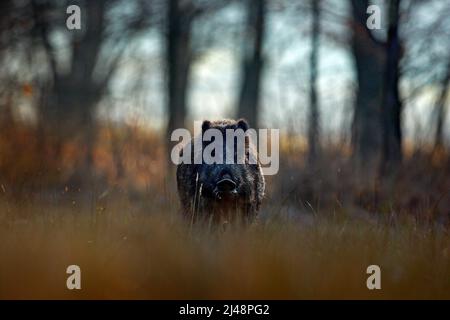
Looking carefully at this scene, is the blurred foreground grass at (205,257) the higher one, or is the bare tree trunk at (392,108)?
the bare tree trunk at (392,108)

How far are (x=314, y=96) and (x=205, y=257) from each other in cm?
935

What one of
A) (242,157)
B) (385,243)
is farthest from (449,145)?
(385,243)

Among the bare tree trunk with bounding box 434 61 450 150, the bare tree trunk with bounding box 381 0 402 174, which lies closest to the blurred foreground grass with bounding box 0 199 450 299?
the bare tree trunk with bounding box 381 0 402 174

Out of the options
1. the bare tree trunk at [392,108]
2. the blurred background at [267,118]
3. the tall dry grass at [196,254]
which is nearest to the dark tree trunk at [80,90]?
the blurred background at [267,118]

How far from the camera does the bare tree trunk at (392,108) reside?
1030 centimetres

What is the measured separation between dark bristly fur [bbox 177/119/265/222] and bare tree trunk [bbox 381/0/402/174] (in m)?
3.76

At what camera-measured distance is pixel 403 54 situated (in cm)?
1062

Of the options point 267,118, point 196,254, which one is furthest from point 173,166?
point 196,254

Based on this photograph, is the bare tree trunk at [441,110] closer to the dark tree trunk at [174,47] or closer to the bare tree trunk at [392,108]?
the bare tree trunk at [392,108]

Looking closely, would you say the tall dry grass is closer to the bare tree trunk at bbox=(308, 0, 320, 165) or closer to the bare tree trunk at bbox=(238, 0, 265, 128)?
the bare tree trunk at bbox=(308, 0, 320, 165)

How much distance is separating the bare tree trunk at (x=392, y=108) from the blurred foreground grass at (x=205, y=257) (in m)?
4.61

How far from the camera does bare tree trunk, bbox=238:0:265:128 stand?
17.0m

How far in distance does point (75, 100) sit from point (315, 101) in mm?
6910

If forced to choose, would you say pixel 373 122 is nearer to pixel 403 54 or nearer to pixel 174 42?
pixel 403 54
